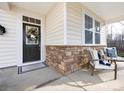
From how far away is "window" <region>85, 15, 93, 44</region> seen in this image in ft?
17.1

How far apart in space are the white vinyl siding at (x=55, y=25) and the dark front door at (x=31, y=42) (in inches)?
20.9

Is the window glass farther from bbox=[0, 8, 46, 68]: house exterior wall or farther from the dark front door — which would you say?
bbox=[0, 8, 46, 68]: house exterior wall

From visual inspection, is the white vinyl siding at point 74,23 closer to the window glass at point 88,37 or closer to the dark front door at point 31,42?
the window glass at point 88,37

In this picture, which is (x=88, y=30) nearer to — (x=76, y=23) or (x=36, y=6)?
(x=76, y=23)

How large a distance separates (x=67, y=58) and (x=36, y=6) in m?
2.62

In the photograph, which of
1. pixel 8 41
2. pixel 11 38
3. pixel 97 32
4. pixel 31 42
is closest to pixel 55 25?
pixel 31 42

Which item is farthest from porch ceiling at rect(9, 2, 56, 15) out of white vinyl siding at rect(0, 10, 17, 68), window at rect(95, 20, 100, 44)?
window at rect(95, 20, 100, 44)

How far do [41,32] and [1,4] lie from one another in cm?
215

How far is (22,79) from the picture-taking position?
132 inches

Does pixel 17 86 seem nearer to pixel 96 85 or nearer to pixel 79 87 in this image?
pixel 79 87

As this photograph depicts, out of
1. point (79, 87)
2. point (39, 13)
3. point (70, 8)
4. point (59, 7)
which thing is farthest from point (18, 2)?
point (79, 87)

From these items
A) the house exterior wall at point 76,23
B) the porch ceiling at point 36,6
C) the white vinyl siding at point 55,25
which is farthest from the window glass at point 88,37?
the porch ceiling at point 36,6

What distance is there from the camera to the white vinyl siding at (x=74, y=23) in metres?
4.14

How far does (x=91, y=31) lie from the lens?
5633mm
